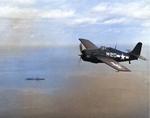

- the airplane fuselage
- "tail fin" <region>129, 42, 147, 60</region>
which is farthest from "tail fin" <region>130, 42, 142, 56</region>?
the airplane fuselage

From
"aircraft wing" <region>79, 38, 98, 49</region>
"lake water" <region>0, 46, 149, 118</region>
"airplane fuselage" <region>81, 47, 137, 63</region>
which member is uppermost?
"aircraft wing" <region>79, 38, 98, 49</region>

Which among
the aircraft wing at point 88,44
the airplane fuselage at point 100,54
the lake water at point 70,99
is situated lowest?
the lake water at point 70,99

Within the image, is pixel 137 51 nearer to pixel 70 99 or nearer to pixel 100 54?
pixel 100 54

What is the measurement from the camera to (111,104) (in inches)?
5723

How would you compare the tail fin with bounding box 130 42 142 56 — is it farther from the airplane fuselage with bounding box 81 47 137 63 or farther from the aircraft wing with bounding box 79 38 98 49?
the aircraft wing with bounding box 79 38 98 49

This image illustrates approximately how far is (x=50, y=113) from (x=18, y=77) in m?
87.6

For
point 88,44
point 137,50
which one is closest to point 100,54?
point 137,50

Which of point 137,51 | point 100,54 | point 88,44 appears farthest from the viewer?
point 88,44

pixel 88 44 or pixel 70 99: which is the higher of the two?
pixel 88 44

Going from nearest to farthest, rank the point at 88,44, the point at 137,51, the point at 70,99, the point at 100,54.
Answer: the point at 100,54 < the point at 137,51 < the point at 88,44 < the point at 70,99

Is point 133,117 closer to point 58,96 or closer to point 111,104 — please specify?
point 111,104

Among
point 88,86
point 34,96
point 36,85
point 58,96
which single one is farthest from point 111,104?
point 36,85

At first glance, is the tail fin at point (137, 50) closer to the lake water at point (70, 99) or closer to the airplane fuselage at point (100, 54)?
the airplane fuselage at point (100, 54)

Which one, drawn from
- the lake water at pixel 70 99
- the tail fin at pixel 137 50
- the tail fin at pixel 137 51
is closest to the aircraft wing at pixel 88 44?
the tail fin at pixel 137 51
